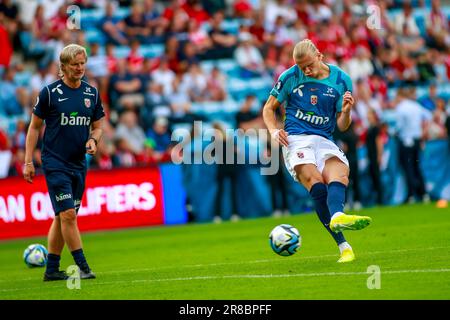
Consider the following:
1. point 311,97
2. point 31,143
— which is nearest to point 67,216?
point 31,143

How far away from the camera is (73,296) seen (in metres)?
9.33

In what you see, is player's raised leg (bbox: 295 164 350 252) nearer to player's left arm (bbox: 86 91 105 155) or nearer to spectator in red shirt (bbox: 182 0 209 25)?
player's left arm (bbox: 86 91 105 155)

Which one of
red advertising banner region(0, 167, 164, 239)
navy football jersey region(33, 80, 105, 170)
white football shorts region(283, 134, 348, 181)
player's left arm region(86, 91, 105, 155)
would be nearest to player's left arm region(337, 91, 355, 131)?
white football shorts region(283, 134, 348, 181)

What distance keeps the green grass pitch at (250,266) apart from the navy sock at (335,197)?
1.98ft

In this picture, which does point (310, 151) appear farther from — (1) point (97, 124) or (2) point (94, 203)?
(2) point (94, 203)

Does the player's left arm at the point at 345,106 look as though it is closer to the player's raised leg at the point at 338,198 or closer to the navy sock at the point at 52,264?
the player's raised leg at the point at 338,198

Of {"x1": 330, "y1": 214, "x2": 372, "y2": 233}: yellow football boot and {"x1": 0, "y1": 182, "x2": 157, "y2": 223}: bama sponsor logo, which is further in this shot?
{"x1": 0, "y1": 182, "x2": 157, "y2": 223}: bama sponsor logo

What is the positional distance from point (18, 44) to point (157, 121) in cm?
398

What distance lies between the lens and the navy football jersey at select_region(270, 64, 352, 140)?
11.1 metres

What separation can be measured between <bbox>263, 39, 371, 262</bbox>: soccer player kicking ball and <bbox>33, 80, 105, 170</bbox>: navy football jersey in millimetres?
2069

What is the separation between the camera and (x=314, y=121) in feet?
36.6

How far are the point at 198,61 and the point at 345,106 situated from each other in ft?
46.6
